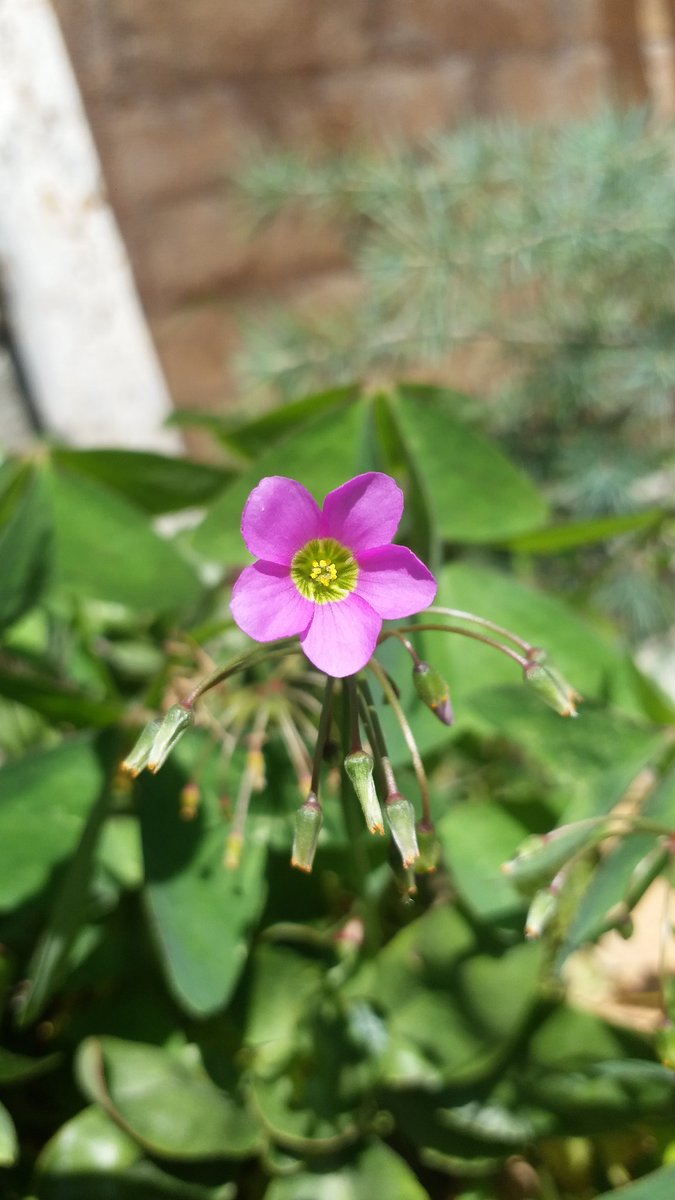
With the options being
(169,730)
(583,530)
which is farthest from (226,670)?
(583,530)

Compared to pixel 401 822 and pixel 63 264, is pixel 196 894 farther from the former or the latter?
pixel 63 264

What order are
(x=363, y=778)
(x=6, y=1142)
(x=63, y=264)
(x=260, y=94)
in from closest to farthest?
(x=363, y=778) → (x=6, y=1142) → (x=63, y=264) → (x=260, y=94)

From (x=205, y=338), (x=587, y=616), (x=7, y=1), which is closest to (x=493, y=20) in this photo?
(x=205, y=338)

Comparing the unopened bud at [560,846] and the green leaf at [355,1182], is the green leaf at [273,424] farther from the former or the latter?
the green leaf at [355,1182]

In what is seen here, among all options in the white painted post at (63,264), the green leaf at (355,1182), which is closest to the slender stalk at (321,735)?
the green leaf at (355,1182)

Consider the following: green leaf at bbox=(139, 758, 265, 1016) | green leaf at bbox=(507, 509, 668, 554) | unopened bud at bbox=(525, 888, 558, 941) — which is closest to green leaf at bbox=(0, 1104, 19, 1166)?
green leaf at bbox=(139, 758, 265, 1016)

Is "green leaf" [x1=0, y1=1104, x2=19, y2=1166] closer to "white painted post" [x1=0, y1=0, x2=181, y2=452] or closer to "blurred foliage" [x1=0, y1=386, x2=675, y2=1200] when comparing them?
"blurred foliage" [x1=0, y1=386, x2=675, y2=1200]
